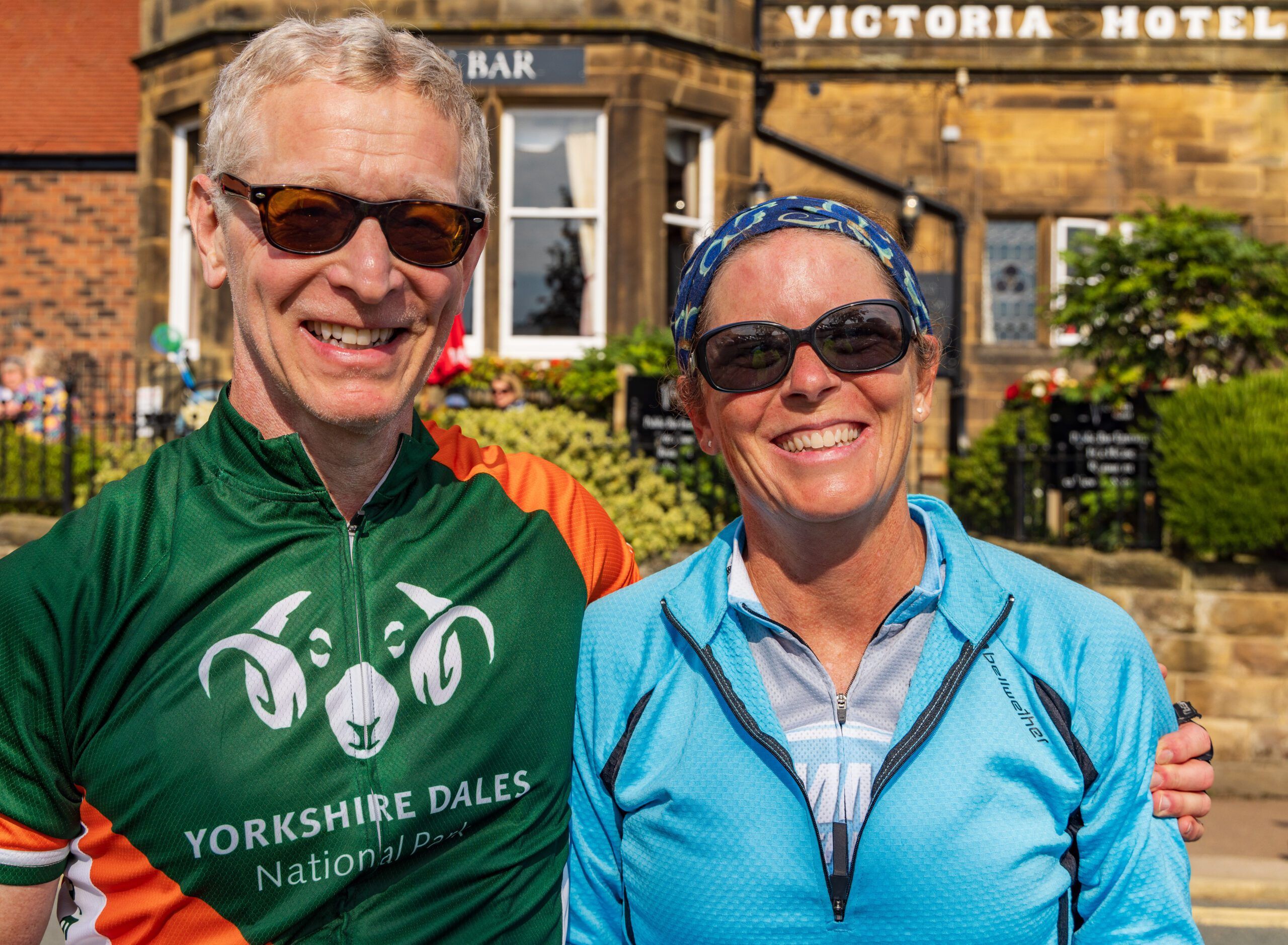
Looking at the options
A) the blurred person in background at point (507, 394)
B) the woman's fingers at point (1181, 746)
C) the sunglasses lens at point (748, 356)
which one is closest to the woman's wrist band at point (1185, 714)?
the woman's fingers at point (1181, 746)

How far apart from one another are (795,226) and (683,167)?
411 inches

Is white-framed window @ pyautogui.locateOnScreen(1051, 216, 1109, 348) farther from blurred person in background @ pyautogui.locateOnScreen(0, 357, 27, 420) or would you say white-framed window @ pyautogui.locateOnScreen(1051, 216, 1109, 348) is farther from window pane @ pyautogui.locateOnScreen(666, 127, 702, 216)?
blurred person in background @ pyautogui.locateOnScreen(0, 357, 27, 420)

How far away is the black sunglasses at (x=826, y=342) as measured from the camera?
6.46ft

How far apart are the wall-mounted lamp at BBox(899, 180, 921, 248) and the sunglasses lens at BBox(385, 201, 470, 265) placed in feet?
34.1

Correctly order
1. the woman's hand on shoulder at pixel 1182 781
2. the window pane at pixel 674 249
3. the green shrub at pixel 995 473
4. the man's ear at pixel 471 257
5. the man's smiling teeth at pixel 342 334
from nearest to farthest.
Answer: the woman's hand on shoulder at pixel 1182 781 → the man's smiling teeth at pixel 342 334 → the man's ear at pixel 471 257 → the green shrub at pixel 995 473 → the window pane at pixel 674 249

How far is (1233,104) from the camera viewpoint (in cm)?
1252

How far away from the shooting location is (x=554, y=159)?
11.4 m

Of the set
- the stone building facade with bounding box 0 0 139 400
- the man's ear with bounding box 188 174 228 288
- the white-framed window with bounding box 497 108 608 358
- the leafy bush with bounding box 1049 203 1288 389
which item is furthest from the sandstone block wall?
the stone building facade with bounding box 0 0 139 400

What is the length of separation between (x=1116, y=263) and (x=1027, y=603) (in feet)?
22.9

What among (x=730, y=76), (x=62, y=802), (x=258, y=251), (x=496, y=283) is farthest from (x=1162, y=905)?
(x=730, y=76)

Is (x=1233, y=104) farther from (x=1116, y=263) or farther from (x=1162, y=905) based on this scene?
(x=1162, y=905)

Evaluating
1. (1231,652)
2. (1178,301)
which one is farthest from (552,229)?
(1231,652)

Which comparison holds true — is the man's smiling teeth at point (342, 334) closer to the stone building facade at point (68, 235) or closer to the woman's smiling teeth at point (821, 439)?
the woman's smiling teeth at point (821, 439)

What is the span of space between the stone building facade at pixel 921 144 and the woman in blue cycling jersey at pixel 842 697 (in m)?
9.28
